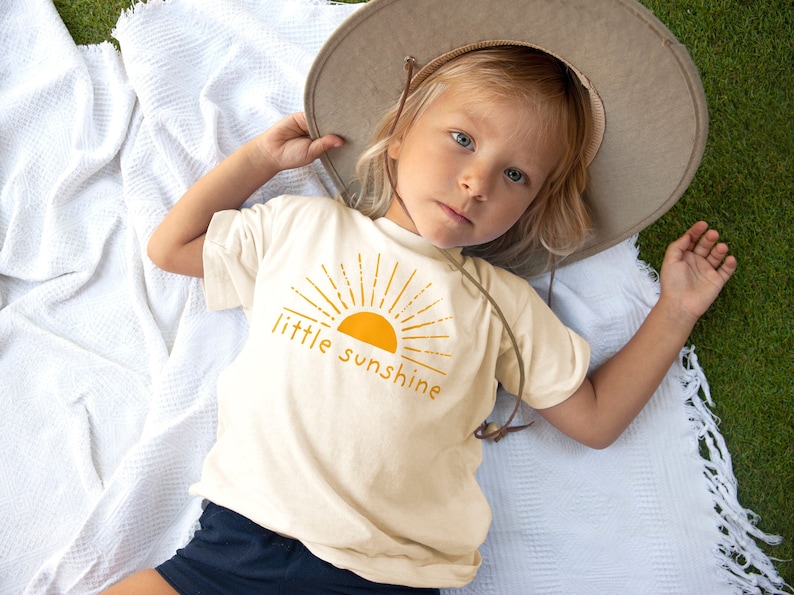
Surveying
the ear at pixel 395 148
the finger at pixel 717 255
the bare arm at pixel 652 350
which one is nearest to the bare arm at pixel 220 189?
the ear at pixel 395 148

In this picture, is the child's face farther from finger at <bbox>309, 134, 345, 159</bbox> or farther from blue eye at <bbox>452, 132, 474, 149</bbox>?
finger at <bbox>309, 134, 345, 159</bbox>

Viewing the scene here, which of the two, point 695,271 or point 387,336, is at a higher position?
point 695,271

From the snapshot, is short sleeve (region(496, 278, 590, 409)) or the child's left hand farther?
the child's left hand

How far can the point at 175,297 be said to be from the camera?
47.3 inches

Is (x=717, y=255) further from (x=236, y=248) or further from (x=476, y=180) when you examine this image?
(x=236, y=248)

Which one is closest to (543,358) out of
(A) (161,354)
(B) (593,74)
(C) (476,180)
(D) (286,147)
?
(C) (476,180)

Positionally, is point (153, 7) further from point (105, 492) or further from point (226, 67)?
point (105, 492)

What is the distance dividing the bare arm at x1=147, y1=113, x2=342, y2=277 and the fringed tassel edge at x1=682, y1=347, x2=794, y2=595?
822mm

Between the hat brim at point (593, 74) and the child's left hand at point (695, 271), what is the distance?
17 centimetres

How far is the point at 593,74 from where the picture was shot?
33.5 inches

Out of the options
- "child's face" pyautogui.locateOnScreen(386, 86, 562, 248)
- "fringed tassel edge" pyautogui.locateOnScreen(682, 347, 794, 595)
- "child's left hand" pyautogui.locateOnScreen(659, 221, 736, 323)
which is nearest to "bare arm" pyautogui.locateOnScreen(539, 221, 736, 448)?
"child's left hand" pyautogui.locateOnScreen(659, 221, 736, 323)

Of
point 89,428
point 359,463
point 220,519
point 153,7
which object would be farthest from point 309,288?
point 153,7

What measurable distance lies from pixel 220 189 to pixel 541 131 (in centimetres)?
54

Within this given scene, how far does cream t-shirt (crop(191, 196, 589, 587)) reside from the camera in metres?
0.96
